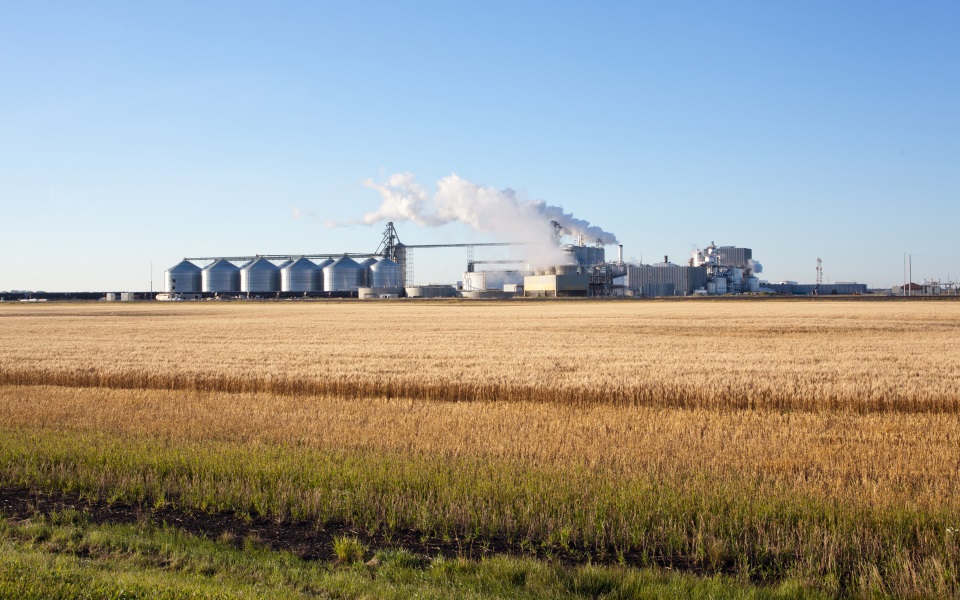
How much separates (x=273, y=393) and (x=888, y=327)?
3999 centimetres

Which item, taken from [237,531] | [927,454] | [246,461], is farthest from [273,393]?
[927,454]

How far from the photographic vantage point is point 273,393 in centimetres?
2175

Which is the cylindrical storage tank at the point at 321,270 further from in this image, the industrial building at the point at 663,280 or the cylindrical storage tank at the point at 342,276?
the industrial building at the point at 663,280

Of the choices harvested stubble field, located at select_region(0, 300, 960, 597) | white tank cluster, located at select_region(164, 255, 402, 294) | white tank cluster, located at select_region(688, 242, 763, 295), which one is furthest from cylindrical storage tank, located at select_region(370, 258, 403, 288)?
harvested stubble field, located at select_region(0, 300, 960, 597)

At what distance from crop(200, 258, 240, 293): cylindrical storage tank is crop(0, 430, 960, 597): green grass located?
164 metres

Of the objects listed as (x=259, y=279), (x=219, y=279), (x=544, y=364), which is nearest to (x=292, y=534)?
(x=544, y=364)

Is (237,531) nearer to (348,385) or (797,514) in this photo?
(797,514)

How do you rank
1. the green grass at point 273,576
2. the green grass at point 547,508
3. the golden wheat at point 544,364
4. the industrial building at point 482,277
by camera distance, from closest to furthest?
the green grass at point 273,576, the green grass at point 547,508, the golden wheat at point 544,364, the industrial building at point 482,277

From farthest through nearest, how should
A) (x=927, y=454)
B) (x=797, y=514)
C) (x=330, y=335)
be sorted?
(x=330, y=335), (x=927, y=454), (x=797, y=514)

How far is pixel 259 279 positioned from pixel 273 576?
550ft

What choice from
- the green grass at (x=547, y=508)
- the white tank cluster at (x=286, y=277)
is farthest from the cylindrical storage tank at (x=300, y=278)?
the green grass at (x=547, y=508)

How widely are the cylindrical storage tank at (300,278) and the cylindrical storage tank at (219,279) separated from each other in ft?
35.9

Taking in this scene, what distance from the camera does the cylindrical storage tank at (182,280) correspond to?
170 meters

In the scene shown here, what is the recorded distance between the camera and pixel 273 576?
7.30 meters
